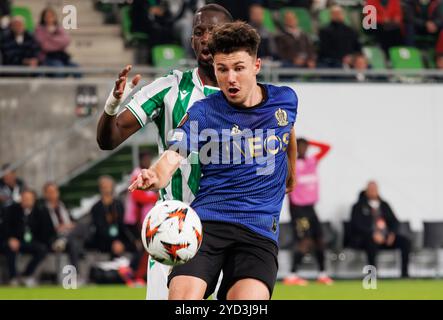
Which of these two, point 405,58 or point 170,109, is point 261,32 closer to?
point 405,58

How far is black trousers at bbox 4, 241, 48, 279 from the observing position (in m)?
17.1

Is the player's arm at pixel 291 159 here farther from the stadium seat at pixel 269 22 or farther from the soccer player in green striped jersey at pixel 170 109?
the stadium seat at pixel 269 22

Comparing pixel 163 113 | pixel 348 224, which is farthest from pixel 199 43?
pixel 348 224

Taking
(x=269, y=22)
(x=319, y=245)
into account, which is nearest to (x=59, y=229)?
(x=319, y=245)

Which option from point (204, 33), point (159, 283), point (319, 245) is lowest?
point (319, 245)

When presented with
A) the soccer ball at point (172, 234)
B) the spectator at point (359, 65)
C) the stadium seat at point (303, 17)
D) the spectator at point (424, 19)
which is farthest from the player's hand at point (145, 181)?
the spectator at point (424, 19)

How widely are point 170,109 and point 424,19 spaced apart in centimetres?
1421

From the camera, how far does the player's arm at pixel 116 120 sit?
7.06 m

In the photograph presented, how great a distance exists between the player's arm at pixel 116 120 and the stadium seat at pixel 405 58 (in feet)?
45.3

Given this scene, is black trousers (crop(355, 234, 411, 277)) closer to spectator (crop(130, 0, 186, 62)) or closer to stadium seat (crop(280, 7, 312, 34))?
stadium seat (crop(280, 7, 312, 34))

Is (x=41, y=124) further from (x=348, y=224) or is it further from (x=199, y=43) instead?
(x=199, y=43)

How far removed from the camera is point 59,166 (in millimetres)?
18344

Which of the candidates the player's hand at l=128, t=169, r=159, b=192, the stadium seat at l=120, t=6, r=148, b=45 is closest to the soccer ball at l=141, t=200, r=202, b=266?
the player's hand at l=128, t=169, r=159, b=192

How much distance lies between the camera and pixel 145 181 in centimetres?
614
